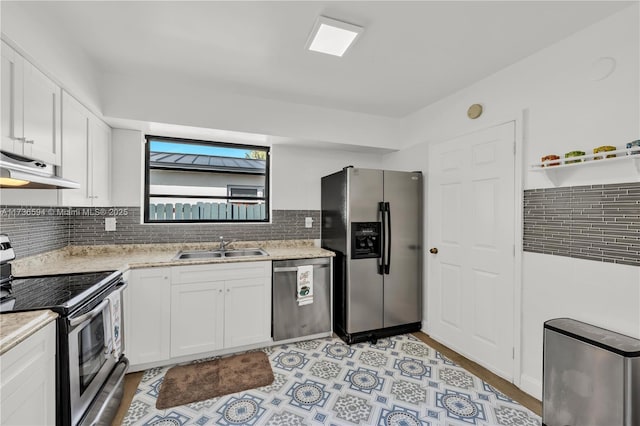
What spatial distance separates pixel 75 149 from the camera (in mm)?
2006

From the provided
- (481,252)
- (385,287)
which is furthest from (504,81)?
(385,287)

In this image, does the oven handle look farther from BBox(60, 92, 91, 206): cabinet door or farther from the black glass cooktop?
BBox(60, 92, 91, 206): cabinet door

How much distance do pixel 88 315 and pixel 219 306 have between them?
1.14 meters

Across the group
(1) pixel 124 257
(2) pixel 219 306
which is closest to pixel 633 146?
(2) pixel 219 306

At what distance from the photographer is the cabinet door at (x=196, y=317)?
2406 mm

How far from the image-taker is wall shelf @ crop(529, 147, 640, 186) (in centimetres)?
154

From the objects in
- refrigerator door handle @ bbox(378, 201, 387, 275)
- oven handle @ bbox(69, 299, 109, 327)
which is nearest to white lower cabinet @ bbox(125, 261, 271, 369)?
oven handle @ bbox(69, 299, 109, 327)

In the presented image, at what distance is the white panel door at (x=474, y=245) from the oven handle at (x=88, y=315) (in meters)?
2.83

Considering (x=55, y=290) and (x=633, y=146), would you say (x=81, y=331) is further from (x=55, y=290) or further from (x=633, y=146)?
(x=633, y=146)

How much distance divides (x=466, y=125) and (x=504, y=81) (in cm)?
45

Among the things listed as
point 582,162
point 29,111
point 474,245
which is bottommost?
point 474,245

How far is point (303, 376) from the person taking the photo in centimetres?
230

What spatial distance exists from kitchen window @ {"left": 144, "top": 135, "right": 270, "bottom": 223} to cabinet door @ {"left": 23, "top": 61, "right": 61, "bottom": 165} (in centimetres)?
119

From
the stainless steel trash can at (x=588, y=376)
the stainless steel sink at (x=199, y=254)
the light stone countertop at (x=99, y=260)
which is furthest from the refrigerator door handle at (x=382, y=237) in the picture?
the stainless steel sink at (x=199, y=254)
